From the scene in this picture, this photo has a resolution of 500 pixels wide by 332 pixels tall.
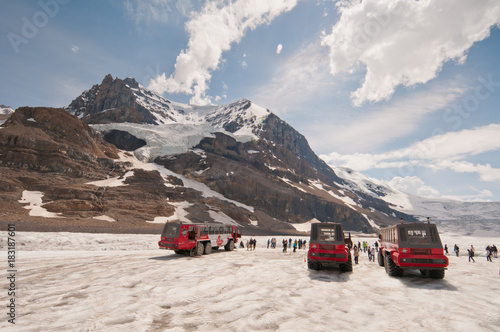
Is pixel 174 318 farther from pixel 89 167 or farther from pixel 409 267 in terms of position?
pixel 89 167

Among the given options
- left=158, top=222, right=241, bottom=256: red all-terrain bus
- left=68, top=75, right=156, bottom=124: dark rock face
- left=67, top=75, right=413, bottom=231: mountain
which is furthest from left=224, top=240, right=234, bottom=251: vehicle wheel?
left=68, top=75, right=156, bottom=124: dark rock face

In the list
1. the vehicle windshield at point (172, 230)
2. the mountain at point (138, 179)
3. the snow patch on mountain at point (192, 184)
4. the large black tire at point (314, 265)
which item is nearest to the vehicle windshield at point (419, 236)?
the large black tire at point (314, 265)

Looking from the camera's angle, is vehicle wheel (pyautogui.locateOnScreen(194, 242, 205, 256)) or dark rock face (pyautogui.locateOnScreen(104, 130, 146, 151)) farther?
dark rock face (pyautogui.locateOnScreen(104, 130, 146, 151))

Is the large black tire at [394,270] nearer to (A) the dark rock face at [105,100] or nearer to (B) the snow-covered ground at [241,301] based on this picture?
(B) the snow-covered ground at [241,301]

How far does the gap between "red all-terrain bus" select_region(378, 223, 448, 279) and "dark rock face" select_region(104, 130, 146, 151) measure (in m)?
125

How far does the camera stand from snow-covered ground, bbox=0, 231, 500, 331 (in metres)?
5.65

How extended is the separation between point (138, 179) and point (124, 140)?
166ft

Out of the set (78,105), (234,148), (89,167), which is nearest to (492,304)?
(89,167)

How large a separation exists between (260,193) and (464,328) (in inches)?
3895

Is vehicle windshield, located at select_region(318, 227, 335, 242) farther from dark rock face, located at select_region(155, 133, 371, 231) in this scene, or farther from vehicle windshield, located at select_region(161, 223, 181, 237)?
dark rock face, located at select_region(155, 133, 371, 231)

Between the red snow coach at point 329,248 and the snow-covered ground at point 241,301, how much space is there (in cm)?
99

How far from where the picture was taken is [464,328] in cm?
557

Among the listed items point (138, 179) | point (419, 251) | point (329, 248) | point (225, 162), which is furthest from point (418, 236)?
point (225, 162)

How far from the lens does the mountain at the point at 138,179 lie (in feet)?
175
